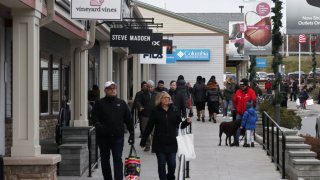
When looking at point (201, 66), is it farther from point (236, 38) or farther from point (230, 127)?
point (230, 127)

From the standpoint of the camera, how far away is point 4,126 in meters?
13.6

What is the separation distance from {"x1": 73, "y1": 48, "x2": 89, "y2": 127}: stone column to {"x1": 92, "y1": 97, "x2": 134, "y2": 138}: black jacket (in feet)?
15.8

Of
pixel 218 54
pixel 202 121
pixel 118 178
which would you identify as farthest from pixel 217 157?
pixel 218 54

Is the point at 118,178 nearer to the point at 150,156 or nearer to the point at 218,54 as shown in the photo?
the point at 150,156

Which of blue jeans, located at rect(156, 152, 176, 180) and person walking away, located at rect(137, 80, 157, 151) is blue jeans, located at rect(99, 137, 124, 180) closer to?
blue jeans, located at rect(156, 152, 176, 180)

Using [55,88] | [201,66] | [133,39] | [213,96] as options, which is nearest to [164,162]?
[133,39]

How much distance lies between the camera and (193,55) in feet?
155

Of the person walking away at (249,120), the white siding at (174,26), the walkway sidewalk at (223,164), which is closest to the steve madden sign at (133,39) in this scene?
the walkway sidewalk at (223,164)

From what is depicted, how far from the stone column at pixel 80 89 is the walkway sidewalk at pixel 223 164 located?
162 centimetres

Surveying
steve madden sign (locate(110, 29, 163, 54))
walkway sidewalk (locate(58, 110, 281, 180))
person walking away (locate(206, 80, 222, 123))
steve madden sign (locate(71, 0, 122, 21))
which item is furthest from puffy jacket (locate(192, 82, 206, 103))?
steve madden sign (locate(71, 0, 122, 21))

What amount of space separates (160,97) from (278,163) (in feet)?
13.9

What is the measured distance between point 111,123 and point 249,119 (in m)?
7.68

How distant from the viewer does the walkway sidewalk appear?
14.3m

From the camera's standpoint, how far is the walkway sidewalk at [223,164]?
47.0 ft
